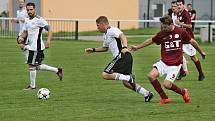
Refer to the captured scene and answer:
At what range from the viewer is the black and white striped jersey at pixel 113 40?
1226 centimetres

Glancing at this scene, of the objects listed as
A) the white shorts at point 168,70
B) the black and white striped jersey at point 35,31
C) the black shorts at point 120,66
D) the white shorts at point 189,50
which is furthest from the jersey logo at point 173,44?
the white shorts at point 189,50

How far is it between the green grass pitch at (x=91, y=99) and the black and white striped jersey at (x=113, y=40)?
3.13ft

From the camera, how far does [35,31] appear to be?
1453 cm

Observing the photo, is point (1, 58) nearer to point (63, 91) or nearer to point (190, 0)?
point (63, 91)

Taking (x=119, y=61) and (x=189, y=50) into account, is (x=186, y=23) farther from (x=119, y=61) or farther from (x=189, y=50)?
(x=119, y=61)

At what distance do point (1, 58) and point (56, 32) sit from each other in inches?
A: 559

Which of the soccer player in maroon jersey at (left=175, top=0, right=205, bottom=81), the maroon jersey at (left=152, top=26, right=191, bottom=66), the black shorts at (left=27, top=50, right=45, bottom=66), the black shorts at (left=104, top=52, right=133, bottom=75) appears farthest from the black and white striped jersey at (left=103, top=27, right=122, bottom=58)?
the soccer player in maroon jersey at (left=175, top=0, right=205, bottom=81)

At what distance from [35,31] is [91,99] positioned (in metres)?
2.70

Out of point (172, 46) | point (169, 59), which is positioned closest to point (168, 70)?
point (169, 59)

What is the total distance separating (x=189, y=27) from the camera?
16438mm

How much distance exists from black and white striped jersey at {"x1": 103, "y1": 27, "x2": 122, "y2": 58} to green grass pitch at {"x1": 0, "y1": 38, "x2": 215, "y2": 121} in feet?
3.13

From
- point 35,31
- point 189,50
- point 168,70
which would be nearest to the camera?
point 168,70

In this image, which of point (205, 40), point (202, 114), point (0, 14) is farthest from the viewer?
point (0, 14)

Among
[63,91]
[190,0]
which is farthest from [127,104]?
[190,0]
